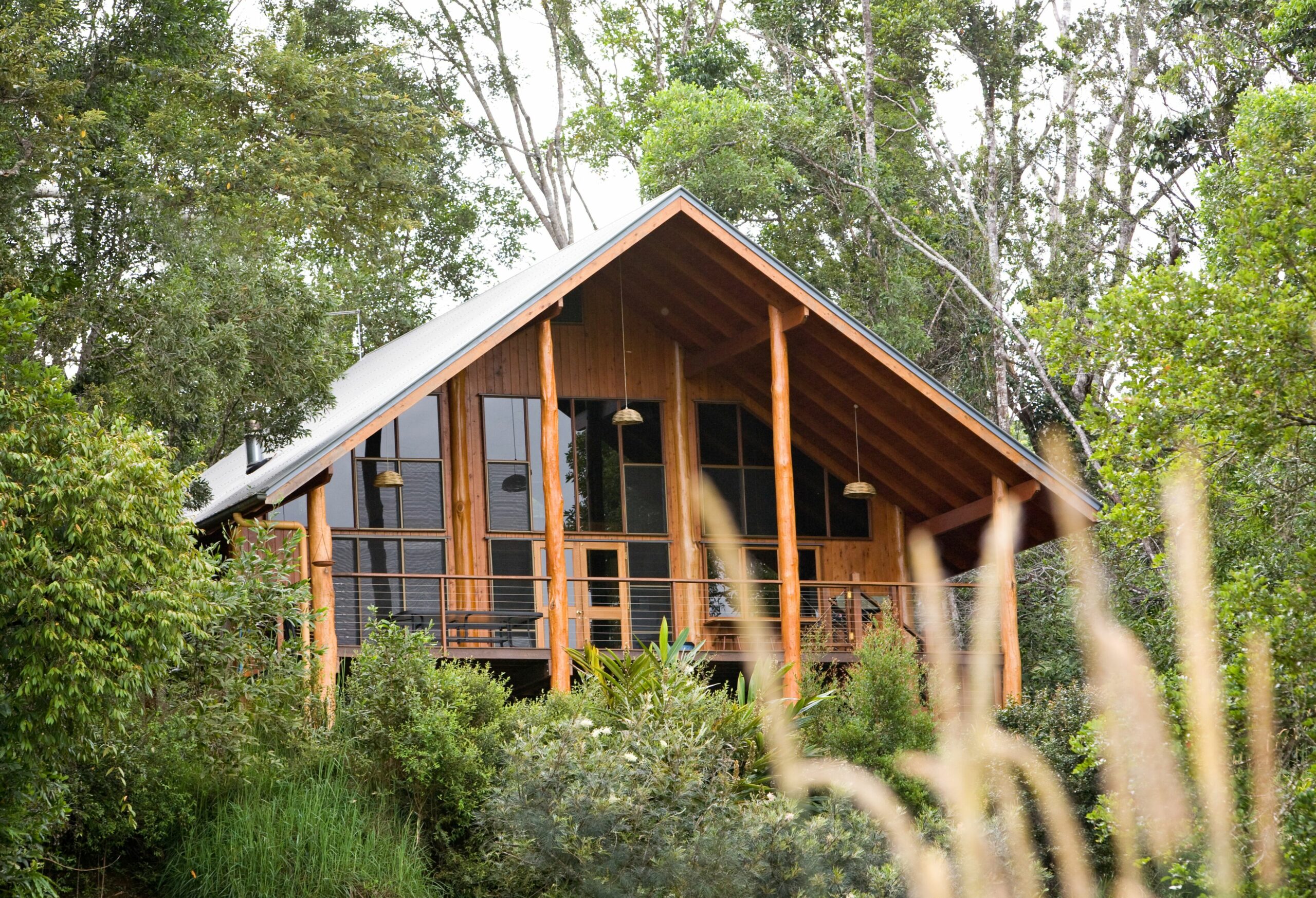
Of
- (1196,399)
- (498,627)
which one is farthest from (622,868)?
(498,627)

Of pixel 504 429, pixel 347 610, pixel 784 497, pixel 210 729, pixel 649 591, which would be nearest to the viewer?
pixel 210 729

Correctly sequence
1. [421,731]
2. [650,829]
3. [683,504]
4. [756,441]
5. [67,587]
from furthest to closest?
1. [756,441]
2. [683,504]
3. [421,731]
4. [650,829]
5. [67,587]

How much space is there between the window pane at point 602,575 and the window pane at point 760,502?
5.62 feet

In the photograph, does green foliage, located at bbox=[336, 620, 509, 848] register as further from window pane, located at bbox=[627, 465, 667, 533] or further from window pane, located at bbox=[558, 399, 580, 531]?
window pane, located at bbox=[627, 465, 667, 533]

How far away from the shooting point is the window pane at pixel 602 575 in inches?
679

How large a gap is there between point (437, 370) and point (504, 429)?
366 centimetres

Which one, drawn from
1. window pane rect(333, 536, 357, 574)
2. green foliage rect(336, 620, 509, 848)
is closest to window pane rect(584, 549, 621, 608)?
window pane rect(333, 536, 357, 574)

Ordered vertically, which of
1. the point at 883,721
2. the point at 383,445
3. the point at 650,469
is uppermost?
the point at 383,445

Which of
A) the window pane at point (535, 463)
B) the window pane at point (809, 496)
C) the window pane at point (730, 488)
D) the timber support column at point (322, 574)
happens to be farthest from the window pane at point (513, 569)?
the window pane at point (809, 496)

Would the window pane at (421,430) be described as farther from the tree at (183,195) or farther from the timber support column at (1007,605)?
the timber support column at (1007,605)

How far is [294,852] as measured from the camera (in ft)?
33.9

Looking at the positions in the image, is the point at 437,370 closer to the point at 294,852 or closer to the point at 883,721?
the point at 294,852

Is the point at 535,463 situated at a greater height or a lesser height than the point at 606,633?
greater

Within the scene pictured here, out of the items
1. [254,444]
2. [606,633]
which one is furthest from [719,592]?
[254,444]
